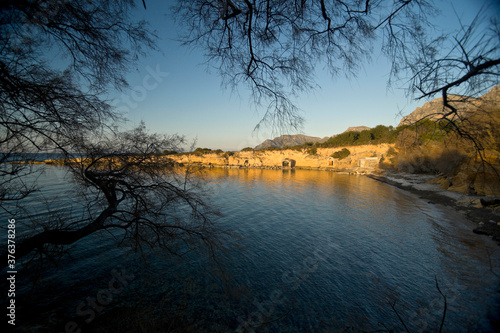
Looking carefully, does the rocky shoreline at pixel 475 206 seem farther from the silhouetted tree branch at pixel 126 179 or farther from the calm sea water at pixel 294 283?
the silhouetted tree branch at pixel 126 179

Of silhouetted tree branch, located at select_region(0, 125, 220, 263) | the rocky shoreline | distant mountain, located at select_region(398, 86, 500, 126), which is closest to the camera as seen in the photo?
distant mountain, located at select_region(398, 86, 500, 126)

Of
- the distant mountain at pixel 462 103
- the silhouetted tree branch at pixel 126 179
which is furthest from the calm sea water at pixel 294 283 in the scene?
the distant mountain at pixel 462 103

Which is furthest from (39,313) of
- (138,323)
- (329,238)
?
(329,238)

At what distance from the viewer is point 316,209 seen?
16453mm

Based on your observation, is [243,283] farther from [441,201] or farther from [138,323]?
[441,201]

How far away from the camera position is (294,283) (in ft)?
21.5

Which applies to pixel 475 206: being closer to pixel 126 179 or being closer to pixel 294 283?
pixel 294 283

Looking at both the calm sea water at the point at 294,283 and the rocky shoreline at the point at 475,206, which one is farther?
the rocky shoreline at the point at 475,206

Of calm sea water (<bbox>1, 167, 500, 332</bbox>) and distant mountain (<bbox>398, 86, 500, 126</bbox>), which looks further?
calm sea water (<bbox>1, 167, 500, 332</bbox>)

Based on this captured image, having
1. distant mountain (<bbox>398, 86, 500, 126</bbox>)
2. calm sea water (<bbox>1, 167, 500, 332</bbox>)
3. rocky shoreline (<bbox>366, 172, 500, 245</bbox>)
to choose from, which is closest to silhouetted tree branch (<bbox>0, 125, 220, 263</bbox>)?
calm sea water (<bbox>1, 167, 500, 332</bbox>)

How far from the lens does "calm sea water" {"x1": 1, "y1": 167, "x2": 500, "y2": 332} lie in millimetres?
4980

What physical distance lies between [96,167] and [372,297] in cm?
804

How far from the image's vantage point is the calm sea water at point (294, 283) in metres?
4.98

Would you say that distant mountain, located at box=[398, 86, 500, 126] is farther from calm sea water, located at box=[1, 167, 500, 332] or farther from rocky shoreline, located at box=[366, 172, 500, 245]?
rocky shoreline, located at box=[366, 172, 500, 245]
